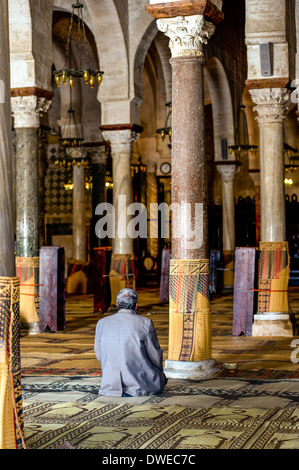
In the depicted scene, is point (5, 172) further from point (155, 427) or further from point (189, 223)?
point (189, 223)

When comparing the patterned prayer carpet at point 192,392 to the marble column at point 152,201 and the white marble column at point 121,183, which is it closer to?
the white marble column at point 121,183

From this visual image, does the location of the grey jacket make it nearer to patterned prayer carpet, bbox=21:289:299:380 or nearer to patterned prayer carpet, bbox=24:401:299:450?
patterned prayer carpet, bbox=24:401:299:450

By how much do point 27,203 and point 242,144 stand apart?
10.7m

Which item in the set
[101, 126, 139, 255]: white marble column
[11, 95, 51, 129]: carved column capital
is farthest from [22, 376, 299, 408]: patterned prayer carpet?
[101, 126, 139, 255]: white marble column

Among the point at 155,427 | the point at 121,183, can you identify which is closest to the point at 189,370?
the point at 155,427

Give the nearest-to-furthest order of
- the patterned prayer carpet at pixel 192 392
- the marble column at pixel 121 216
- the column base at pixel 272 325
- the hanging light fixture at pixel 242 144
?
the patterned prayer carpet at pixel 192 392 → the column base at pixel 272 325 → the marble column at pixel 121 216 → the hanging light fixture at pixel 242 144

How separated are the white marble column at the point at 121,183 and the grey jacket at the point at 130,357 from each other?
735 cm

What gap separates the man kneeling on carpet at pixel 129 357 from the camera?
604 centimetres

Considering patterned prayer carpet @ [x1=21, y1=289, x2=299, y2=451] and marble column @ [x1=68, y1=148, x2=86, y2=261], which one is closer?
patterned prayer carpet @ [x1=21, y1=289, x2=299, y2=451]

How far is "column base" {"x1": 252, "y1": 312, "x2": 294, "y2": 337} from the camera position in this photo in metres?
10.4

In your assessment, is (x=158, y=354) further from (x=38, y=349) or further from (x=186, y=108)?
(x=38, y=349)

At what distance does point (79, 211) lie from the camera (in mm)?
19078

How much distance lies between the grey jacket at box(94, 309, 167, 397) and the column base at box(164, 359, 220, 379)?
87 cm

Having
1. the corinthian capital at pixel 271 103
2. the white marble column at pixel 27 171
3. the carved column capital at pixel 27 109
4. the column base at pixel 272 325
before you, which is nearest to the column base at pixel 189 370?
the column base at pixel 272 325
